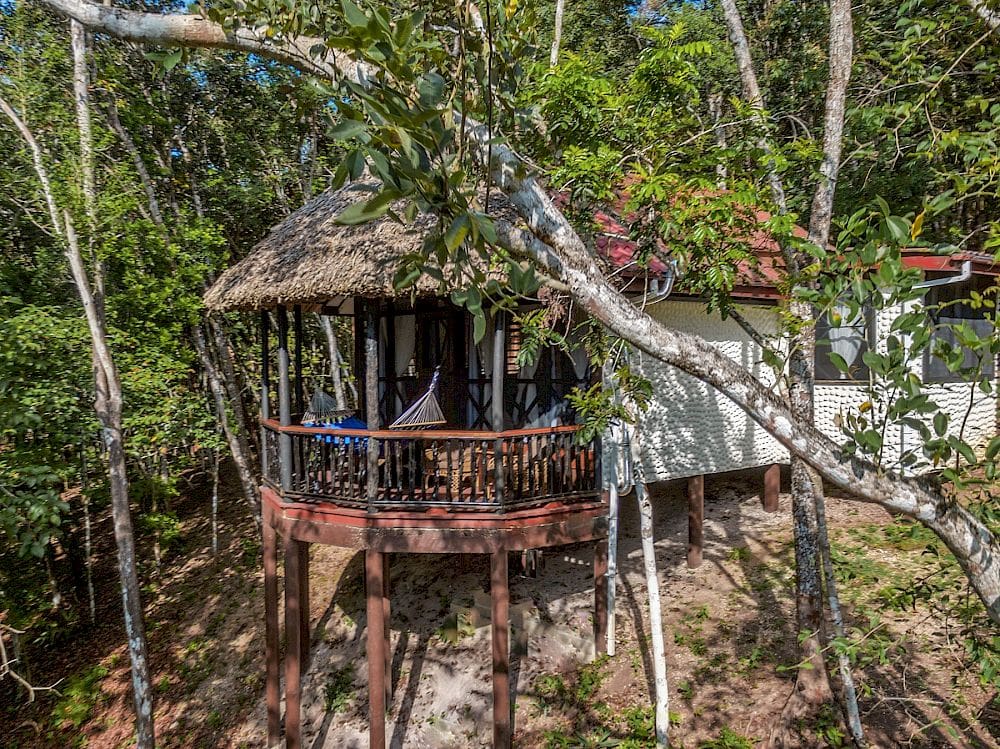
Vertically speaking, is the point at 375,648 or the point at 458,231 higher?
the point at 458,231

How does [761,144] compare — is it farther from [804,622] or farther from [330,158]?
[330,158]

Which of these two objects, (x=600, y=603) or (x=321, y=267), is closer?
(x=321, y=267)

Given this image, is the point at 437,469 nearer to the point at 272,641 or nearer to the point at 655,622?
the point at 655,622

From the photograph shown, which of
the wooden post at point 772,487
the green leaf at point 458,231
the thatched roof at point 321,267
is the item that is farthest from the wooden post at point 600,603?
the green leaf at point 458,231

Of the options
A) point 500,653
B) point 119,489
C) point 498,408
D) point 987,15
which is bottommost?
point 500,653

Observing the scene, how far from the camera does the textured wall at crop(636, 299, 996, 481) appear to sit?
8375 millimetres

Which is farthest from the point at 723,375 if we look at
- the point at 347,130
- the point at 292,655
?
the point at 292,655

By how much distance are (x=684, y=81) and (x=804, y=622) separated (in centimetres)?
515

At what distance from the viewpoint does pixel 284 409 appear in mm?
7375

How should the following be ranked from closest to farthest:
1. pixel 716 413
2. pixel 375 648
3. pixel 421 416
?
pixel 375 648, pixel 421 416, pixel 716 413

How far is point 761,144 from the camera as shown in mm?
5551

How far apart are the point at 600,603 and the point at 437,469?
318cm

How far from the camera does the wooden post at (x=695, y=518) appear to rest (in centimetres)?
898

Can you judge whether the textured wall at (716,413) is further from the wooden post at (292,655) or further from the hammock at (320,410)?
the wooden post at (292,655)
